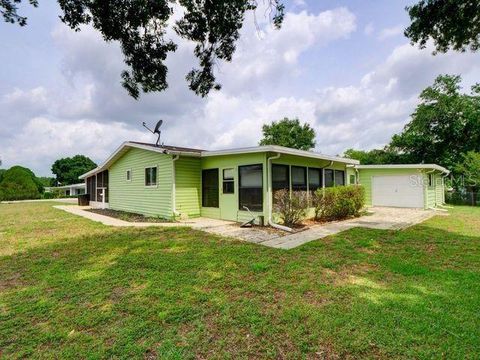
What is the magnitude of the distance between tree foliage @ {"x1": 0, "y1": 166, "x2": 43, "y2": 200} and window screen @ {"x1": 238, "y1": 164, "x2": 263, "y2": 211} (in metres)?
35.8

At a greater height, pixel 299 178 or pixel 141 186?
pixel 299 178

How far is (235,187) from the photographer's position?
985 centimetres

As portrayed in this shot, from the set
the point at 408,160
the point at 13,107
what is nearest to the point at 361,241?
the point at 13,107

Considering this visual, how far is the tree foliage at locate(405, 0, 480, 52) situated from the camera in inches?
228

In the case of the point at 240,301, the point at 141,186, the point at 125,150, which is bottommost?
the point at 240,301

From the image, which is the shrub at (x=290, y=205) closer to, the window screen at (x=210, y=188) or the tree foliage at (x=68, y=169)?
the window screen at (x=210, y=188)

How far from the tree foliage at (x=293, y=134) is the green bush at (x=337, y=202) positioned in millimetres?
26891

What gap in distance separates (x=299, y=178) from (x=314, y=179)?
1183 mm

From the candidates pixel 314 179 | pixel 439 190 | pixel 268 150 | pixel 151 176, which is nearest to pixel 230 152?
pixel 268 150

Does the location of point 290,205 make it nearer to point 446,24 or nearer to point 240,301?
point 240,301

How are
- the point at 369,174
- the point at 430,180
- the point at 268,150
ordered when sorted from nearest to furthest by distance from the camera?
the point at 268,150 → the point at 430,180 → the point at 369,174

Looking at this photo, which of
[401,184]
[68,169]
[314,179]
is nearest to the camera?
[314,179]

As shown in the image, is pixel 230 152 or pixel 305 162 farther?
pixel 305 162

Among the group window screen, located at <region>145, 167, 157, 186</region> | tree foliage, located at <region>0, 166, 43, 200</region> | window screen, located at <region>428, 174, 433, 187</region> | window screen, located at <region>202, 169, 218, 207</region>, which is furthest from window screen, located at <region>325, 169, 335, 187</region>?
tree foliage, located at <region>0, 166, 43, 200</region>
